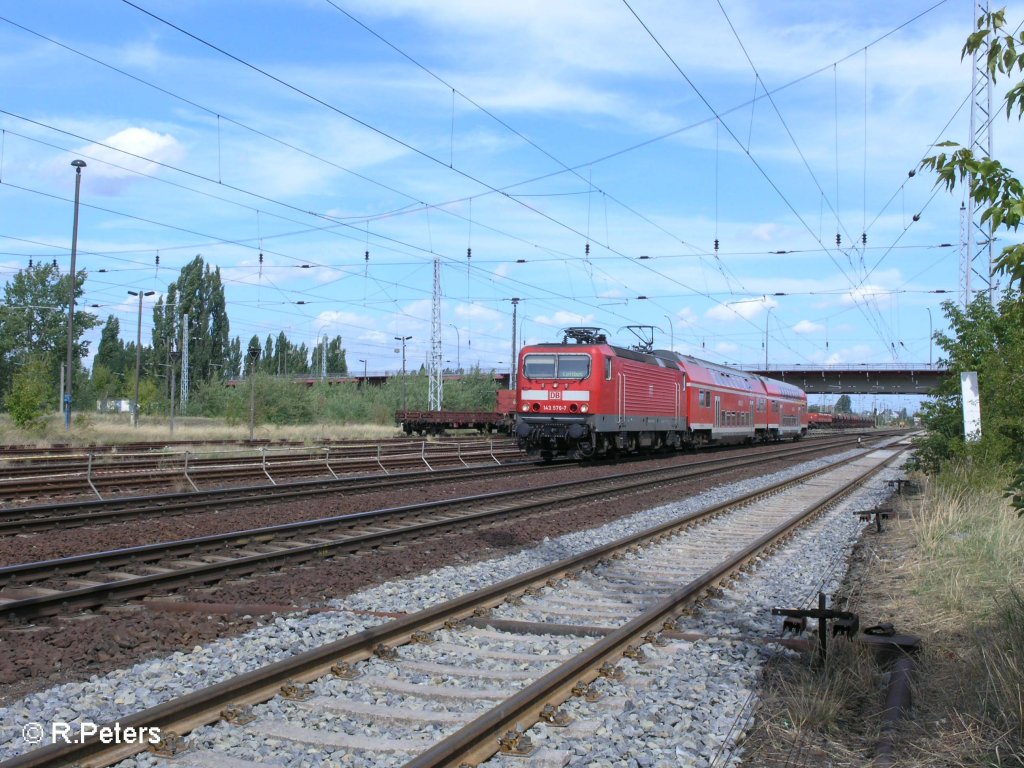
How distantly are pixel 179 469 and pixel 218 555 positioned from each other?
10.9 m

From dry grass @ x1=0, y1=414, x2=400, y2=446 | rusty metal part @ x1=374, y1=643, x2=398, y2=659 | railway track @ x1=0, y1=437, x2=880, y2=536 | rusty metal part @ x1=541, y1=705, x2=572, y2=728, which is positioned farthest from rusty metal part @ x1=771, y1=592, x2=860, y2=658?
dry grass @ x1=0, y1=414, x2=400, y2=446

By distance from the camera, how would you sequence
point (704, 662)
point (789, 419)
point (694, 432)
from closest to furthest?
point (704, 662)
point (694, 432)
point (789, 419)

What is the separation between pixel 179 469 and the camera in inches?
781

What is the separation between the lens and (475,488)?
59.5 feet

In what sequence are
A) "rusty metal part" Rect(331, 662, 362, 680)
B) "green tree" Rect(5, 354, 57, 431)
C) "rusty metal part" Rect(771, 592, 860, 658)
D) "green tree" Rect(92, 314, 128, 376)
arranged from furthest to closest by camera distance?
"green tree" Rect(92, 314, 128, 376) → "green tree" Rect(5, 354, 57, 431) → "rusty metal part" Rect(771, 592, 860, 658) → "rusty metal part" Rect(331, 662, 362, 680)

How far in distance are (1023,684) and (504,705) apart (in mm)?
2568

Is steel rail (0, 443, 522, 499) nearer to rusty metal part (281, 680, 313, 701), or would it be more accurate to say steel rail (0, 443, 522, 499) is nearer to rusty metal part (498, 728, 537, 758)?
rusty metal part (281, 680, 313, 701)

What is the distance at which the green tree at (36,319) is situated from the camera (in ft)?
186

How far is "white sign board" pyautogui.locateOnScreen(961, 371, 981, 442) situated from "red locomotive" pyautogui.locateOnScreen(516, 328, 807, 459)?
1136 centimetres

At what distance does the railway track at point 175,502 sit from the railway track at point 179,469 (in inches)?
68.9

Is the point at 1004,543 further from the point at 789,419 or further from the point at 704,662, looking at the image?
the point at 789,419

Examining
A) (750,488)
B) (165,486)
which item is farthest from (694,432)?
(165,486)

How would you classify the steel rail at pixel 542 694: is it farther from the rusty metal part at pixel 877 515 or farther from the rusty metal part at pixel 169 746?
the rusty metal part at pixel 877 515

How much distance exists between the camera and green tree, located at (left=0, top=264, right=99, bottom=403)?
2227 inches
